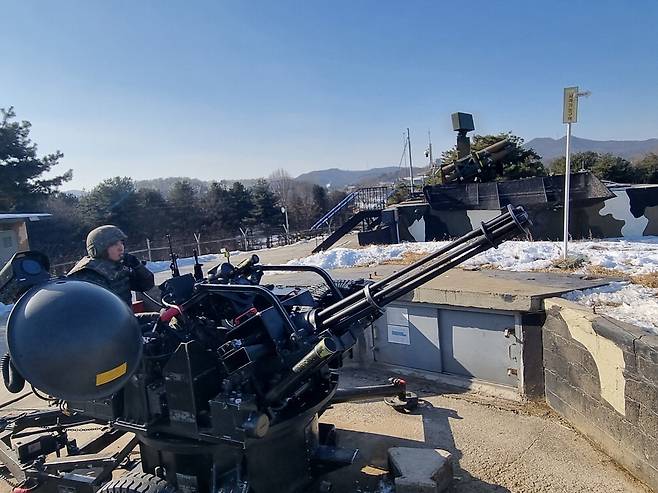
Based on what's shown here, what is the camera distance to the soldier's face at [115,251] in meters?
4.84

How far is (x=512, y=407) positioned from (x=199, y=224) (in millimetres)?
37637

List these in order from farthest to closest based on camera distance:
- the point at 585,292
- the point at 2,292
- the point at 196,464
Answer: the point at 585,292, the point at 196,464, the point at 2,292

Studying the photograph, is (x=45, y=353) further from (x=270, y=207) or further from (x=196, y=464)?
→ (x=270, y=207)

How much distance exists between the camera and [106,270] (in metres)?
4.77

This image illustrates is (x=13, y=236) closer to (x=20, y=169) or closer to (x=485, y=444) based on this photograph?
(x=20, y=169)

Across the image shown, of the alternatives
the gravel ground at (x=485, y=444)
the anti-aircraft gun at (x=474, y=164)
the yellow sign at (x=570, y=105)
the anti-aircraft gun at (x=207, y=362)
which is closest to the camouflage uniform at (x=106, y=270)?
the anti-aircraft gun at (x=207, y=362)

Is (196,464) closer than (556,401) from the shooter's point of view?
Yes

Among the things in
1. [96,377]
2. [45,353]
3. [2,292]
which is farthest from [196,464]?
[2,292]

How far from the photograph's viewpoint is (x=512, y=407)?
5.78 m

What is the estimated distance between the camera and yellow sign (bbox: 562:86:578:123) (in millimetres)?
7605

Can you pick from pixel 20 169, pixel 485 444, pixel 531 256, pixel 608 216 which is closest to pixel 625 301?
pixel 485 444

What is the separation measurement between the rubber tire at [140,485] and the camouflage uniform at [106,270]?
4.95 feet

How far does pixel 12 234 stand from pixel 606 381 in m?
18.7

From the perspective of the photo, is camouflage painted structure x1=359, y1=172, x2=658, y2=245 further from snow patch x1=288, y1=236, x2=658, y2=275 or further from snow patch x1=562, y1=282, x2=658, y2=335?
snow patch x1=562, y1=282, x2=658, y2=335
